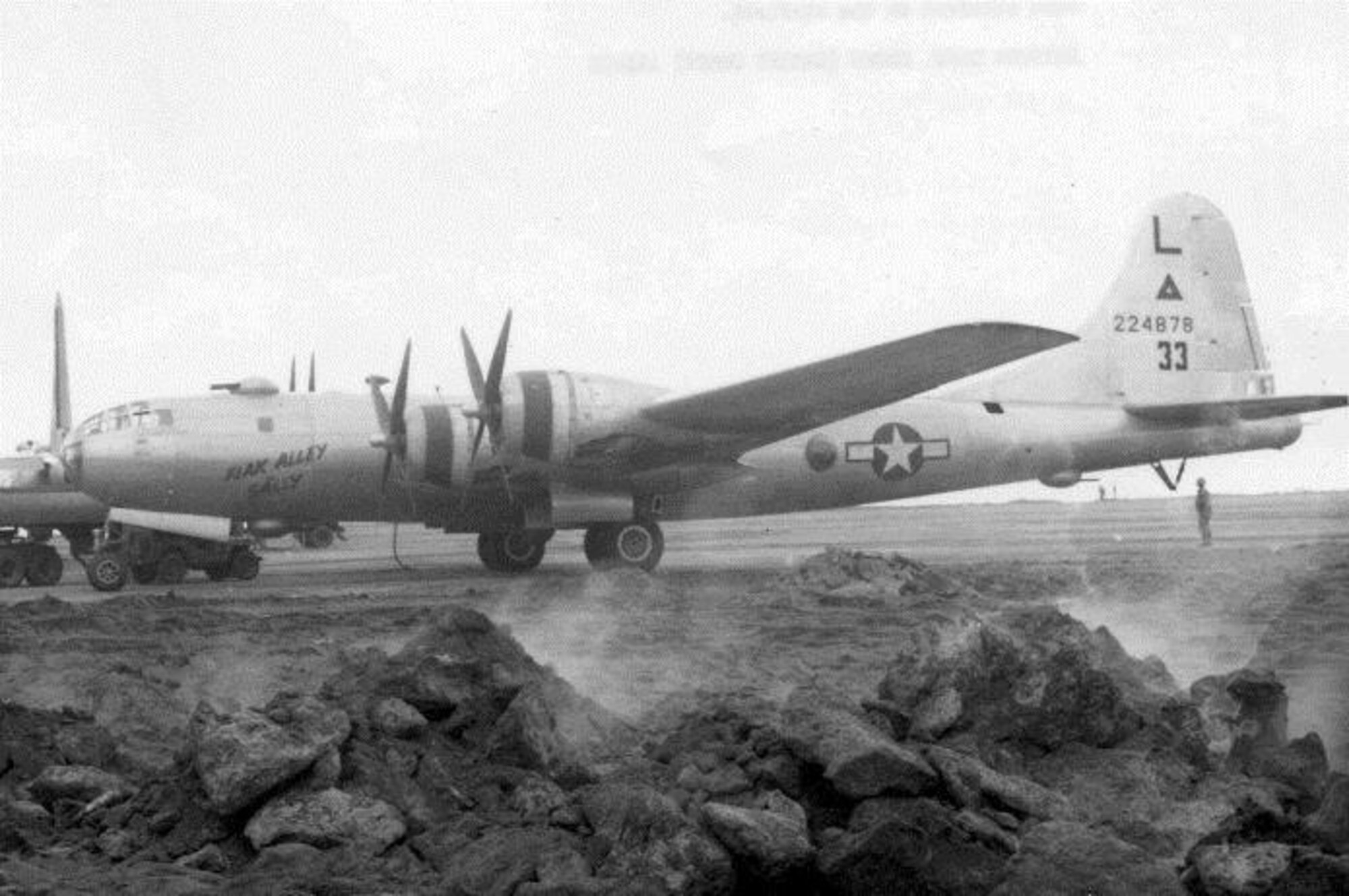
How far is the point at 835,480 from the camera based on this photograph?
85.5ft

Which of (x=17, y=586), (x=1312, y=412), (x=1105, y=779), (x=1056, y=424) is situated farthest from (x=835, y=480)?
(x=1105, y=779)

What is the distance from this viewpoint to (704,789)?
24.1 feet

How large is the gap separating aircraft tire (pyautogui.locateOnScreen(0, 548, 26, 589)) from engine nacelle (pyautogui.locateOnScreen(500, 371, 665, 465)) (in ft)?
39.7

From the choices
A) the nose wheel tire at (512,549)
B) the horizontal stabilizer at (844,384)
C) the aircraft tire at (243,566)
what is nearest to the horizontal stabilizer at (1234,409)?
the horizontal stabilizer at (844,384)

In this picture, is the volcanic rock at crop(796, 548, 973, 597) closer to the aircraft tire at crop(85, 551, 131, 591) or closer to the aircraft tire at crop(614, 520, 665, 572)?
the aircraft tire at crop(614, 520, 665, 572)

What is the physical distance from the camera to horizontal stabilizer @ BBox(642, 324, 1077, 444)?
21.4 metres

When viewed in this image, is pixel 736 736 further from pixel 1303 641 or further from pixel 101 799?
pixel 1303 641

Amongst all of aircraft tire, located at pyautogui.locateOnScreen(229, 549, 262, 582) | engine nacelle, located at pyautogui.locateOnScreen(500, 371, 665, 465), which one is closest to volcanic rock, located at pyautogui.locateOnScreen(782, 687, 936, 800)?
engine nacelle, located at pyautogui.locateOnScreen(500, 371, 665, 465)

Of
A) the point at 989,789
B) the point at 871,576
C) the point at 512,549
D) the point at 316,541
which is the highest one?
the point at 316,541

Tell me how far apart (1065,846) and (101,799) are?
4.81 m

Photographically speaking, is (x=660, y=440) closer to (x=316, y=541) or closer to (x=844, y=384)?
(x=844, y=384)


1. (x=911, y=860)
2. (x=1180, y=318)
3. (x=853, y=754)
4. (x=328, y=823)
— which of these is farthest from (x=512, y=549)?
(x=911, y=860)

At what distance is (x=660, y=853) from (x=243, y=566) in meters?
20.8

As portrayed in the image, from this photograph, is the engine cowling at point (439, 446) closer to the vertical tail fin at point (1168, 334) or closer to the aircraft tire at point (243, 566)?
the aircraft tire at point (243, 566)
